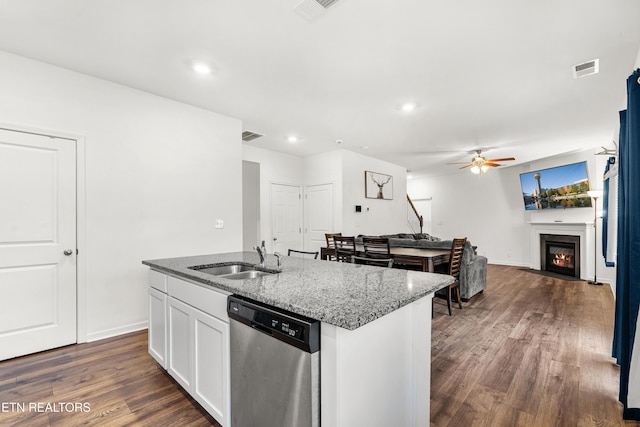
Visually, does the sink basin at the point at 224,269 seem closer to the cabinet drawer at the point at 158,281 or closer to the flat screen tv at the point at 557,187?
the cabinet drawer at the point at 158,281

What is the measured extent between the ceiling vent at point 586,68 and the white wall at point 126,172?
13.2 feet

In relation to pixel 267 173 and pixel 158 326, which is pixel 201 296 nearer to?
pixel 158 326

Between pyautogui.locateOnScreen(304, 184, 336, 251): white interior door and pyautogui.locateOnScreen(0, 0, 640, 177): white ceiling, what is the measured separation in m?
2.06

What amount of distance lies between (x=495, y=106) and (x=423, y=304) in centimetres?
330

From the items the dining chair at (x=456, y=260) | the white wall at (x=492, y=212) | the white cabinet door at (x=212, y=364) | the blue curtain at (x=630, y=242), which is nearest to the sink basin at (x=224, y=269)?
the white cabinet door at (x=212, y=364)

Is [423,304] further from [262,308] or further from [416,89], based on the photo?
[416,89]

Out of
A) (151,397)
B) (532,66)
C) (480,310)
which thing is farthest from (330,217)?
(151,397)

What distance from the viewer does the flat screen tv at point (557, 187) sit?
6105 mm

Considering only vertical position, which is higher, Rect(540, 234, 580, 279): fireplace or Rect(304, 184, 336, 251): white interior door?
Rect(304, 184, 336, 251): white interior door

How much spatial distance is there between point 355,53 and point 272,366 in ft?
8.15

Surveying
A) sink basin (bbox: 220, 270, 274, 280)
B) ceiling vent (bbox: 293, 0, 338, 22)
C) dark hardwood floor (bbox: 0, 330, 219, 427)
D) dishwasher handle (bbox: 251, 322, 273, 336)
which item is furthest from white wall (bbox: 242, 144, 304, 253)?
dishwasher handle (bbox: 251, 322, 273, 336)

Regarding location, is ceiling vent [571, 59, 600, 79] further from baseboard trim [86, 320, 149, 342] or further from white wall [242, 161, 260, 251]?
baseboard trim [86, 320, 149, 342]

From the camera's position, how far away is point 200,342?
174 cm

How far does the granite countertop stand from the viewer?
3.65 ft
